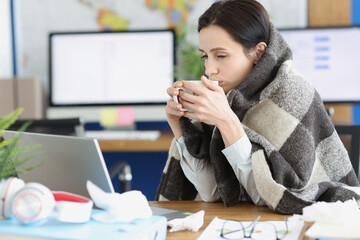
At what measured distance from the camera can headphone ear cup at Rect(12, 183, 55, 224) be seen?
755mm

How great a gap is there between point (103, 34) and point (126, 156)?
0.89 metres

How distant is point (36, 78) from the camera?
10.6 feet

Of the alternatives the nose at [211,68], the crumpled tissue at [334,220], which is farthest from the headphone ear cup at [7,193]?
the nose at [211,68]

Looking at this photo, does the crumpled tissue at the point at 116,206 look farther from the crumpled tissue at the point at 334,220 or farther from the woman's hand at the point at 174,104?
the woman's hand at the point at 174,104

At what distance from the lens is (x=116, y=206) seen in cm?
83

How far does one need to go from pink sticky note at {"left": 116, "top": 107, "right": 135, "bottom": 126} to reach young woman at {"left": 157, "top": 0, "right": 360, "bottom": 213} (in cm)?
177

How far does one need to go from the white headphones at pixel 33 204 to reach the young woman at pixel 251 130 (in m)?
0.52

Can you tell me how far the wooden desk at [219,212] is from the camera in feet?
3.25

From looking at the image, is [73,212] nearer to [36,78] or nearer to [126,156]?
[36,78]

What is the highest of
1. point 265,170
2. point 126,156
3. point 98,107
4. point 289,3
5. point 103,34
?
point 289,3

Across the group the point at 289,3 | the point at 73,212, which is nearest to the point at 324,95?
the point at 289,3

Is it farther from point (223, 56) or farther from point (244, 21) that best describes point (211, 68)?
point (244, 21)

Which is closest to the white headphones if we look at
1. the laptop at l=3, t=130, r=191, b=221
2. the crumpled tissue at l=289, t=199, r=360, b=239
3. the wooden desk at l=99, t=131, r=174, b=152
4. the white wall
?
the laptop at l=3, t=130, r=191, b=221

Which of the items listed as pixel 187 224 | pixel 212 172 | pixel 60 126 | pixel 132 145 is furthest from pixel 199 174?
pixel 132 145
